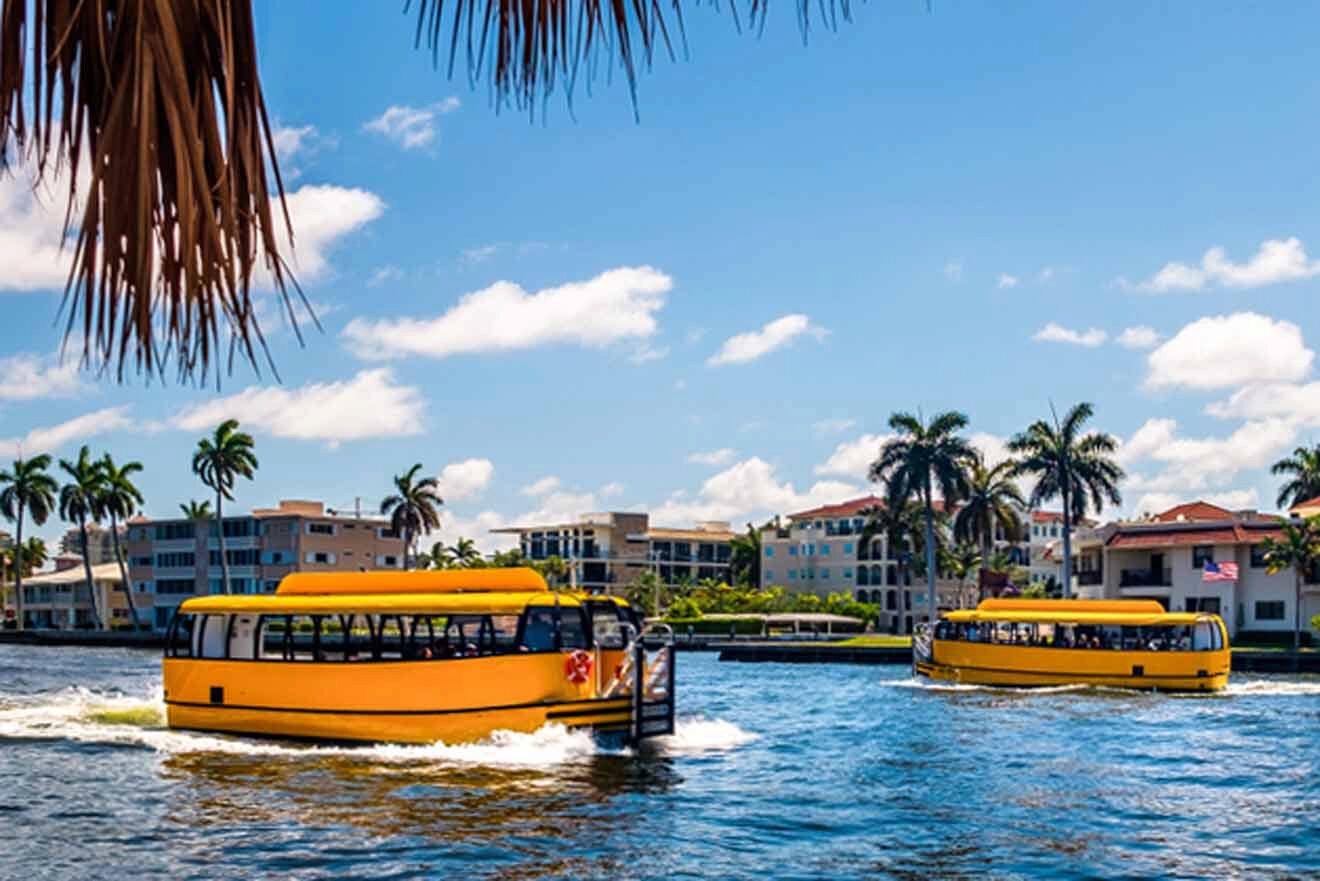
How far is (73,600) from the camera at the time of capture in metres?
134

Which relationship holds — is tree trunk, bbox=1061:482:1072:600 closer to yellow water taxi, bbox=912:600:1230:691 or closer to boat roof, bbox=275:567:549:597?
yellow water taxi, bbox=912:600:1230:691

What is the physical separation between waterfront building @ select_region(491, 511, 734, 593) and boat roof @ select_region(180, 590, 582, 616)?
108429mm

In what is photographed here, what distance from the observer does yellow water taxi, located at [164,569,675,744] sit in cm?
2564

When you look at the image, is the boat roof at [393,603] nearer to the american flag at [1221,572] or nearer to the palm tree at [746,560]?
the american flag at [1221,572]

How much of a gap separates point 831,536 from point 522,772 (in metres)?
108

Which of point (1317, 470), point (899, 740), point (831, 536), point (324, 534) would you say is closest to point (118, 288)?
point (899, 740)

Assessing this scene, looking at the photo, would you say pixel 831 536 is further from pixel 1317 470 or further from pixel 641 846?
pixel 641 846

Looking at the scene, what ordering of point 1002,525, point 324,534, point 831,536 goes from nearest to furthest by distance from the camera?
point 1002,525
point 324,534
point 831,536

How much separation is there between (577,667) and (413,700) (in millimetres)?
2919

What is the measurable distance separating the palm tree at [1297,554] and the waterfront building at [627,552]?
70.4 metres

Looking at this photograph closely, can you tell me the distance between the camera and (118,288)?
2092mm

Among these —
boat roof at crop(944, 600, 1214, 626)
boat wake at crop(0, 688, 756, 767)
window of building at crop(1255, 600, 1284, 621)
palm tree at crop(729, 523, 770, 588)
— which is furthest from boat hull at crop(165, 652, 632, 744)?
palm tree at crop(729, 523, 770, 588)

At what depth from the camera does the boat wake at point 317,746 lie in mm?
25056

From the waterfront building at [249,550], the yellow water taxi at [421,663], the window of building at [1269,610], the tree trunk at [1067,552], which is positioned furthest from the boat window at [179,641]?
the waterfront building at [249,550]
